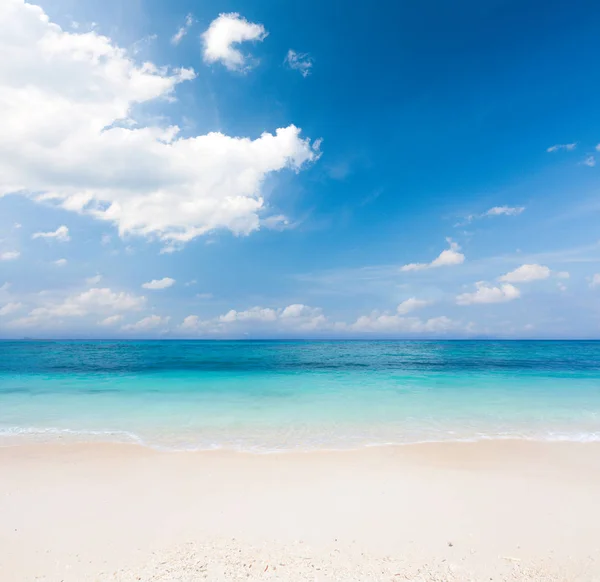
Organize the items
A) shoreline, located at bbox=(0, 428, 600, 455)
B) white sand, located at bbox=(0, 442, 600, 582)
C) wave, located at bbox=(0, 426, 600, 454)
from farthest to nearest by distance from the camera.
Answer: wave, located at bbox=(0, 426, 600, 454) < shoreline, located at bbox=(0, 428, 600, 455) < white sand, located at bbox=(0, 442, 600, 582)

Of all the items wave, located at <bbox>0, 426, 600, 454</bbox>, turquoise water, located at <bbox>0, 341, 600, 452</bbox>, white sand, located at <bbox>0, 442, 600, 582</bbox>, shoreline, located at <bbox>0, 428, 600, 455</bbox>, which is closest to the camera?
white sand, located at <bbox>0, 442, 600, 582</bbox>

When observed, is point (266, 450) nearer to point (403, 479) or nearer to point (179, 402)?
point (403, 479)

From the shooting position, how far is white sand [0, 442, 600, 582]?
3936 millimetres

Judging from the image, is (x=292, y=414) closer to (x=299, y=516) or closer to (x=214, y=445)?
(x=214, y=445)

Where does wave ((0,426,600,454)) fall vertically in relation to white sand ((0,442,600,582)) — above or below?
below

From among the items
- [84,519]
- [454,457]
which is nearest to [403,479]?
[454,457]

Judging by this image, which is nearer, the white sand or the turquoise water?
the white sand

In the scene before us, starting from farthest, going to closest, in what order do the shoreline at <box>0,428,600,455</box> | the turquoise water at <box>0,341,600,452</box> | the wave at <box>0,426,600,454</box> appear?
the turquoise water at <box>0,341,600,452</box> → the wave at <box>0,426,600,454</box> → the shoreline at <box>0,428,600,455</box>

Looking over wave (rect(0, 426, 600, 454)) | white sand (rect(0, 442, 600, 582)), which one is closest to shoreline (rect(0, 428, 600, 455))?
wave (rect(0, 426, 600, 454))

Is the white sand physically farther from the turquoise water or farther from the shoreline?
the turquoise water

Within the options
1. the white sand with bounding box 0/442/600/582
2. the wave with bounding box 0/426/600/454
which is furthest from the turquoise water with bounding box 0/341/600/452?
the white sand with bounding box 0/442/600/582

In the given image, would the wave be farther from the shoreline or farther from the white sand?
the white sand

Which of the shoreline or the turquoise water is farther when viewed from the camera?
the turquoise water

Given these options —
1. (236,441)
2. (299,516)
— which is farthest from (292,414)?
(299,516)
